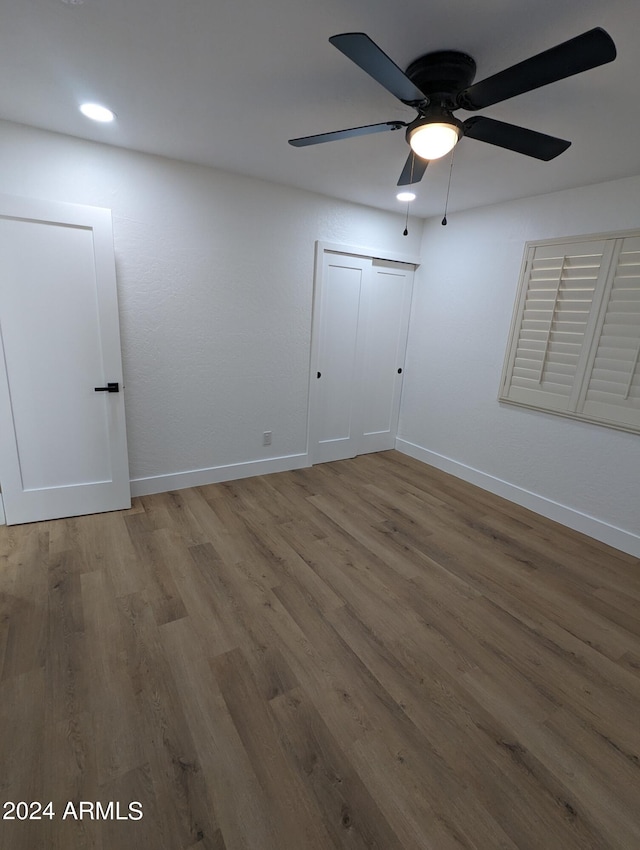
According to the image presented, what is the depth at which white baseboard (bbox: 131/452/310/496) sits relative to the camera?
10.6 feet

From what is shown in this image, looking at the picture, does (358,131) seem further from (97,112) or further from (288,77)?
(97,112)

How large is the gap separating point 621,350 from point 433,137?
84.5 inches

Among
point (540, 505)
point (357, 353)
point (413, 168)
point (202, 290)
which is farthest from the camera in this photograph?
point (357, 353)

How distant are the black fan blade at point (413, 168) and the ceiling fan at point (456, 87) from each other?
0.16ft

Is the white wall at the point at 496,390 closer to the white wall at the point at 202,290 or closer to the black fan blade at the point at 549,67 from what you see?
the white wall at the point at 202,290

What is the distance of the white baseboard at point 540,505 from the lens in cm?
286

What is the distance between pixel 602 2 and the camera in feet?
4.08

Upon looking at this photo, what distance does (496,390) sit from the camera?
11.8 feet

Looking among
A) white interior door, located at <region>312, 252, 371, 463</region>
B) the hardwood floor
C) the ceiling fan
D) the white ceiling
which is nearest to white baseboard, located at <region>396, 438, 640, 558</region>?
the hardwood floor

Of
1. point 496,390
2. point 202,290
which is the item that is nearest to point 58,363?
point 202,290

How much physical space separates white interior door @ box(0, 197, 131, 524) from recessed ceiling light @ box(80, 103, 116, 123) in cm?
49

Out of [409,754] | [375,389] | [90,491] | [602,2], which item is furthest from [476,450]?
[90,491]

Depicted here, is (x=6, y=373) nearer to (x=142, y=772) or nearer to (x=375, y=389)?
(x=142, y=772)

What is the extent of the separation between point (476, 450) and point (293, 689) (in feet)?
9.43
